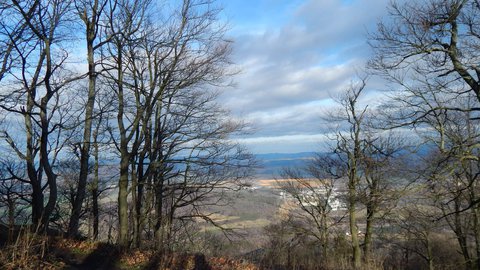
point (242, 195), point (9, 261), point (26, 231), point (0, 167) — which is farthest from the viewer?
point (242, 195)

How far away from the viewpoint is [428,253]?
23531 mm

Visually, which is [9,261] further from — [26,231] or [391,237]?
[391,237]

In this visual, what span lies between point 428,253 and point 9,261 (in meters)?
23.8

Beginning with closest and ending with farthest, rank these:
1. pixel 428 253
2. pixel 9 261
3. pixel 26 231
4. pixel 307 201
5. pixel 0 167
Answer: pixel 9 261, pixel 26 231, pixel 0 167, pixel 428 253, pixel 307 201

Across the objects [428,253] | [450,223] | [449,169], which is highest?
[449,169]

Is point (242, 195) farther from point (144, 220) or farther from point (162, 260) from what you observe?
point (162, 260)

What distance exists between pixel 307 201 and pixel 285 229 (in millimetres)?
2593

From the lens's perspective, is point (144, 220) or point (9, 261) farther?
point (144, 220)

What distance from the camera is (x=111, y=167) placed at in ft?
57.9

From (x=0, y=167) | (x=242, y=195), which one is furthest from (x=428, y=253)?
(x=0, y=167)

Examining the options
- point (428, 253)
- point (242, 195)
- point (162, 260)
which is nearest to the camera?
point (162, 260)

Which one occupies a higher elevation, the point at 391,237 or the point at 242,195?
the point at 242,195

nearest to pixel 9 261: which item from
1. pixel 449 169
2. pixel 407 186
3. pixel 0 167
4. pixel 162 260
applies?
pixel 162 260

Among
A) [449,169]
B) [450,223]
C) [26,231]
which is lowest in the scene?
[450,223]
